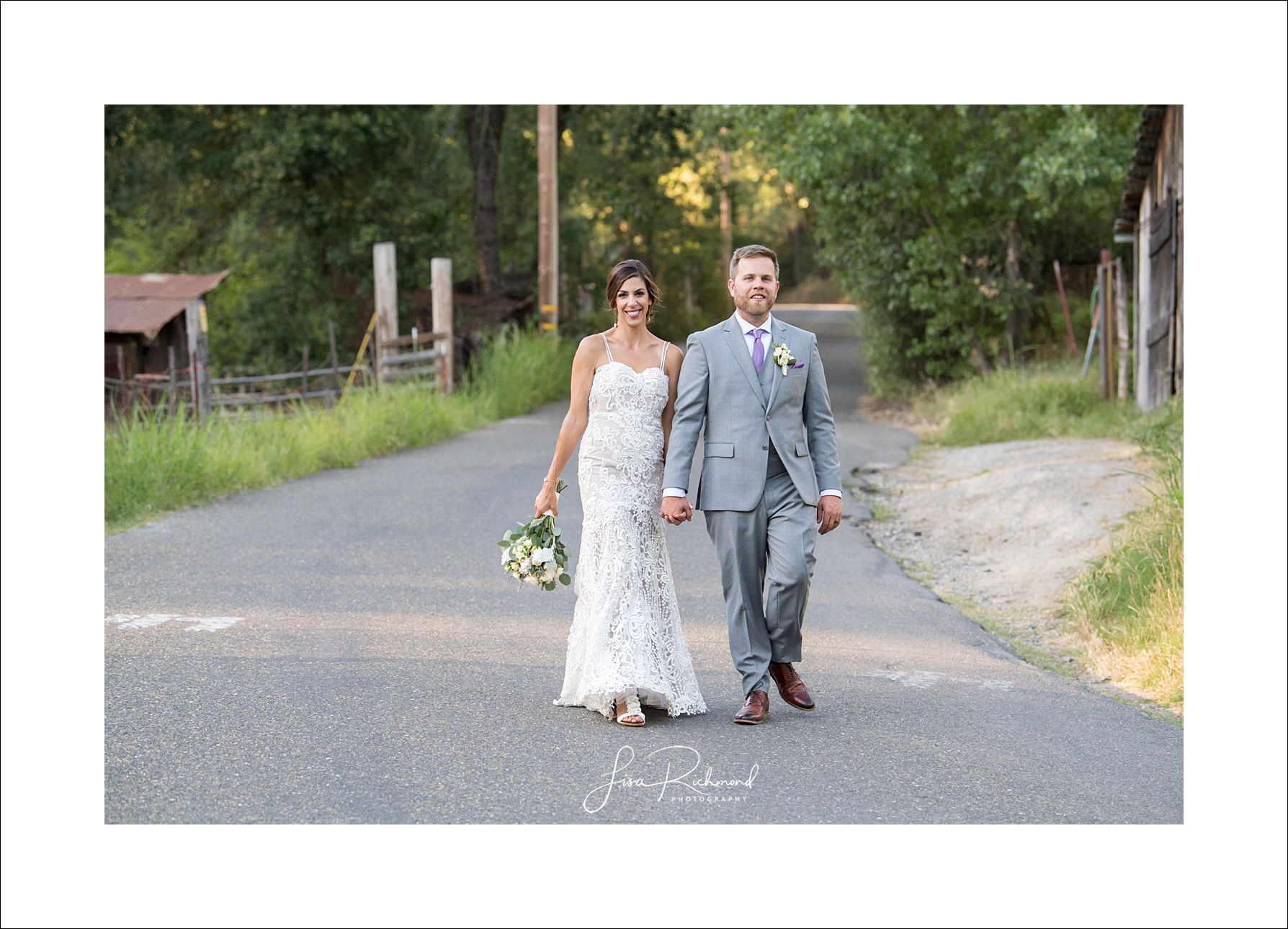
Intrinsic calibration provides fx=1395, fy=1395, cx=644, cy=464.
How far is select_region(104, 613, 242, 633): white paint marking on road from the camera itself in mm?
7531

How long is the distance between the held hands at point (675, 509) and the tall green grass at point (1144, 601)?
8.24ft

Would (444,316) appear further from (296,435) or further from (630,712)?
(630,712)

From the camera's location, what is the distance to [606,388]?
5.74m

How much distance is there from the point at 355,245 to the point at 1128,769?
23960mm

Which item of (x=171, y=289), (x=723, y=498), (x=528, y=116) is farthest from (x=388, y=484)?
(x=528, y=116)

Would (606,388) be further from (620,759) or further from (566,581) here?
(620,759)

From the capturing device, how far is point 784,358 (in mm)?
5617

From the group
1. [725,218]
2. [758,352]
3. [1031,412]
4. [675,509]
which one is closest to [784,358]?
[758,352]

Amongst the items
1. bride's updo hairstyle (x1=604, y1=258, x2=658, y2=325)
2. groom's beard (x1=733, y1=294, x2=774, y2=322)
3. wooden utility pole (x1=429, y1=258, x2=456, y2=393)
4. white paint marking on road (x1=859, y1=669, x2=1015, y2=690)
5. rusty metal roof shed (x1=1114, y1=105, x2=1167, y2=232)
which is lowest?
white paint marking on road (x1=859, y1=669, x2=1015, y2=690)

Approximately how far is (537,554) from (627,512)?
18.0 inches

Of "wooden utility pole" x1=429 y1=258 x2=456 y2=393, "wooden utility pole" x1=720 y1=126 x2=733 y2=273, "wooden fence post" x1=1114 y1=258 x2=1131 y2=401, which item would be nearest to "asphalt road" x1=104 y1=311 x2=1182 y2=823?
"wooden fence post" x1=1114 y1=258 x2=1131 y2=401

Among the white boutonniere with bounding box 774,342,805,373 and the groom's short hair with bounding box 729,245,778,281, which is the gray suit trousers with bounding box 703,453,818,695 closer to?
the white boutonniere with bounding box 774,342,805,373

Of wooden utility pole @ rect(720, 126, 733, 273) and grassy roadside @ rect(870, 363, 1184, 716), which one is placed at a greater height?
wooden utility pole @ rect(720, 126, 733, 273)

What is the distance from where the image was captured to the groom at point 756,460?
18.5 feet
